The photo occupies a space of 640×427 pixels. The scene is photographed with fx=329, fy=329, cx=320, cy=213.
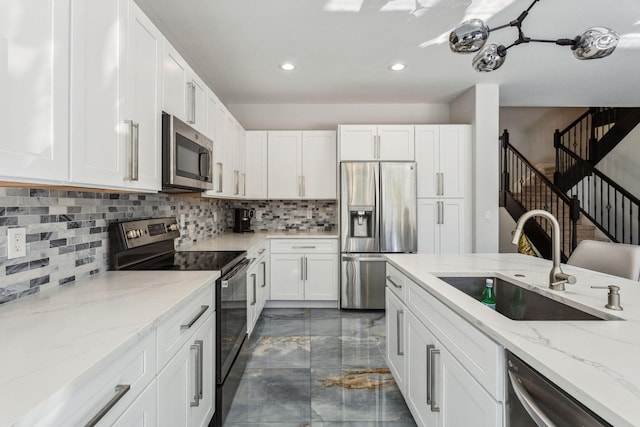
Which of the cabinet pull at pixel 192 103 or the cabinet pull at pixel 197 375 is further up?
the cabinet pull at pixel 192 103

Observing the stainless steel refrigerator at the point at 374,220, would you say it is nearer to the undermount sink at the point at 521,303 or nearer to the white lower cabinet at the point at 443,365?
the white lower cabinet at the point at 443,365

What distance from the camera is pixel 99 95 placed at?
1.20m

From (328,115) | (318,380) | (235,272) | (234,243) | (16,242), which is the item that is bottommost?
(318,380)

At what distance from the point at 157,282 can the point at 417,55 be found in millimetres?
2852

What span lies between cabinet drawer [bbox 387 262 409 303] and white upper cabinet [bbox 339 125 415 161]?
6.36ft

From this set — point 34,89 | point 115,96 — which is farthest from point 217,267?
point 34,89

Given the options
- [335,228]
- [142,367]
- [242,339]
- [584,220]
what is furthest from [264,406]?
[584,220]

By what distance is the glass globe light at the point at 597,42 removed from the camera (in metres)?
1.57

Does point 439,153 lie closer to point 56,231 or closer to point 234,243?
point 234,243

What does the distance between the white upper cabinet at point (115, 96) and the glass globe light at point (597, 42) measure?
213cm

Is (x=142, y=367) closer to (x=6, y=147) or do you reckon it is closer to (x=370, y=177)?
(x=6, y=147)

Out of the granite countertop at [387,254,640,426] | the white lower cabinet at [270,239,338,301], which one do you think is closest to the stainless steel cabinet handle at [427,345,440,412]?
the granite countertop at [387,254,640,426]

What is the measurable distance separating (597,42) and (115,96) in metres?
2.20

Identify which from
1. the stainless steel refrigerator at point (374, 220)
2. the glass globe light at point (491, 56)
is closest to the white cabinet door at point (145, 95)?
the glass globe light at point (491, 56)
